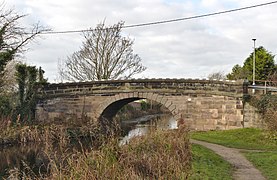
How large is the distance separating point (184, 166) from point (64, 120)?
1514 cm

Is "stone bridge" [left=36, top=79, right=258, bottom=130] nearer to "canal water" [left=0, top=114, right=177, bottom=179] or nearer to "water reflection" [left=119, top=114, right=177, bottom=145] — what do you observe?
"water reflection" [left=119, top=114, right=177, bottom=145]

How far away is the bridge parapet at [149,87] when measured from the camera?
21547 millimetres

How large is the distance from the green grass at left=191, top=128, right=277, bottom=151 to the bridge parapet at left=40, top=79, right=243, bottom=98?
2.67 metres

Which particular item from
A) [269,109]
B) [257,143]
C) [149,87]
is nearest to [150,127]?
[257,143]

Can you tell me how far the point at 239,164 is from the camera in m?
10.3

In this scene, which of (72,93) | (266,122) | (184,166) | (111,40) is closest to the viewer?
(184,166)

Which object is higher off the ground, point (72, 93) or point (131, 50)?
point (131, 50)

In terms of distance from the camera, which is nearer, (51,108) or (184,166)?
(184,166)

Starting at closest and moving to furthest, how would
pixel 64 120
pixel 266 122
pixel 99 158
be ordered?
1. pixel 99 158
2. pixel 266 122
3. pixel 64 120

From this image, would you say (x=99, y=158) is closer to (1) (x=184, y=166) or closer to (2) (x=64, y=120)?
(1) (x=184, y=166)

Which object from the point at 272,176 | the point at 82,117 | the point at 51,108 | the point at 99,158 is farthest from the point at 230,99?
the point at 99,158

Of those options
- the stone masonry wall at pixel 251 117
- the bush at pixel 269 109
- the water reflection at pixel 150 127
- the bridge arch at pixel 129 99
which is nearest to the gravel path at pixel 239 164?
the water reflection at pixel 150 127

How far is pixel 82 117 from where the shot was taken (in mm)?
23531

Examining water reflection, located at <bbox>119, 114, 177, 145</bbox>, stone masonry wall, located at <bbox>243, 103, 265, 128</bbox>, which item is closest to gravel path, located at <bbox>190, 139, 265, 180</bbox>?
water reflection, located at <bbox>119, 114, 177, 145</bbox>
